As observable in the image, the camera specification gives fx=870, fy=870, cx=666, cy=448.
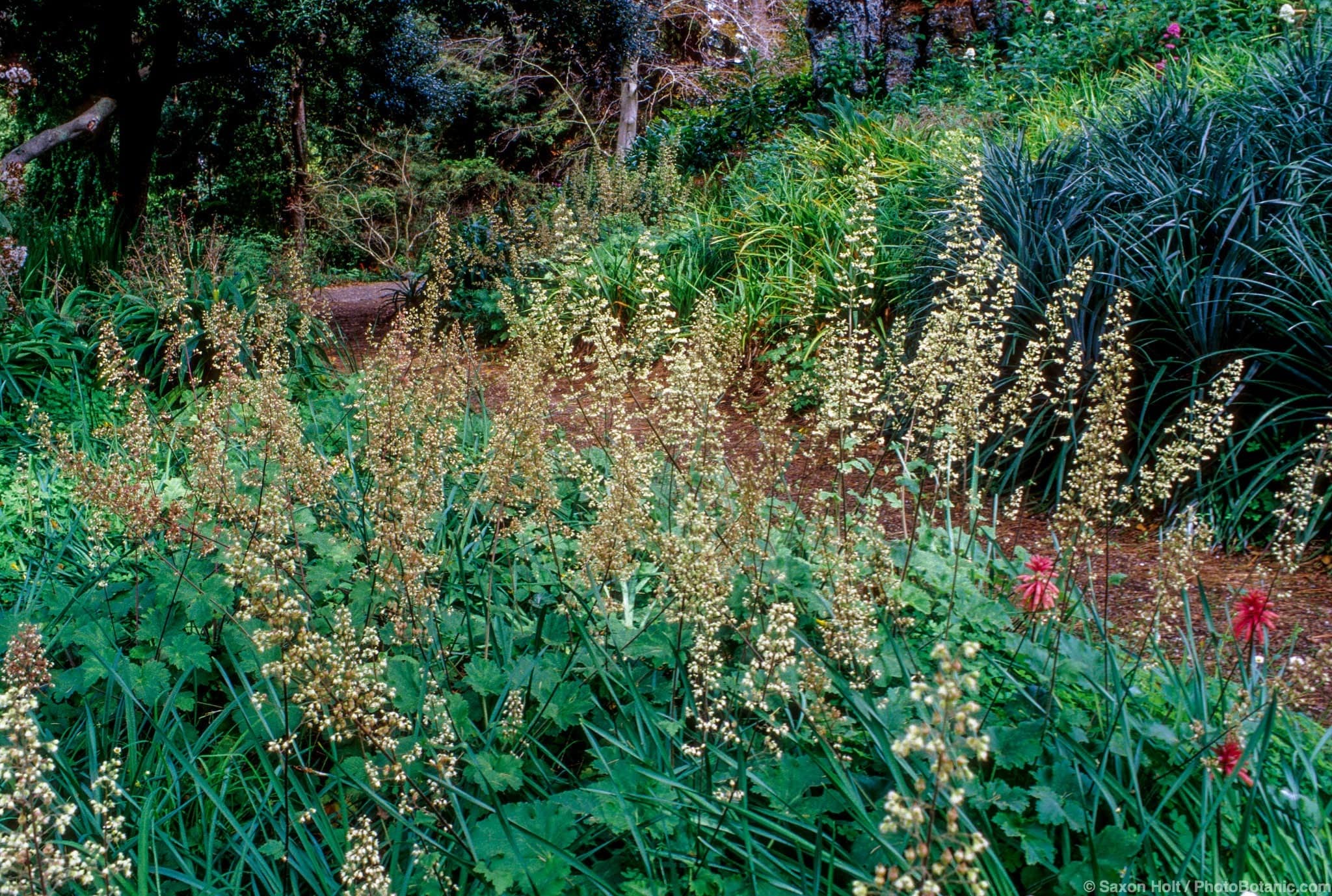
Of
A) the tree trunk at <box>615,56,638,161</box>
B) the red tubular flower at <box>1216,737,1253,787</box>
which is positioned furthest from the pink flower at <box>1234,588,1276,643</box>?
the tree trunk at <box>615,56,638,161</box>

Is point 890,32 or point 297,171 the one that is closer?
point 890,32

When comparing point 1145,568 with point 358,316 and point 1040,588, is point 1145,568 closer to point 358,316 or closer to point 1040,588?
point 1040,588

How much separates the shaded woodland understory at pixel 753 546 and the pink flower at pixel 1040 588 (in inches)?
2.1

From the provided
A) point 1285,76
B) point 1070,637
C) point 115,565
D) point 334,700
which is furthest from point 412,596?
point 1285,76

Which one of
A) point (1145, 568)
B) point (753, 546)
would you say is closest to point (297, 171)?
point (1145, 568)

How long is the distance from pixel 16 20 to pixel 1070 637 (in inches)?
488

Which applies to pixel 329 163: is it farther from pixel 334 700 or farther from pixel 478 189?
pixel 334 700

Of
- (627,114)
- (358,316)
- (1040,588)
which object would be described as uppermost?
(627,114)

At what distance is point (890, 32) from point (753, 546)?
389 inches

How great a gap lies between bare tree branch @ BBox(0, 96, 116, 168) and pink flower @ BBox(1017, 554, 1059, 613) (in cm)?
889

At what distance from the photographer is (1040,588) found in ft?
8.63

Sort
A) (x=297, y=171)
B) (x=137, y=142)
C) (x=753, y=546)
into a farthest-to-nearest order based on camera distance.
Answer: (x=297, y=171)
(x=137, y=142)
(x=753, y=546)

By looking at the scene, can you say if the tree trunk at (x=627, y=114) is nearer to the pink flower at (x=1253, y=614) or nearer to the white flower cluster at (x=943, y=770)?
the pink flower at (x=1253, y=614)

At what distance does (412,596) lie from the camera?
88.9 inches
